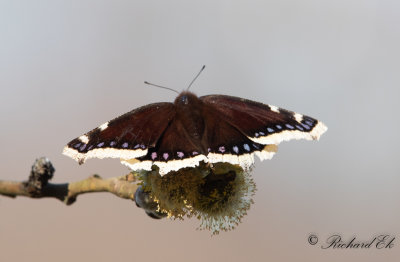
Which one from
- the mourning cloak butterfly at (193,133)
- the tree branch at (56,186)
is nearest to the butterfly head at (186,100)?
the mourning cloak butterfly at (193,133)

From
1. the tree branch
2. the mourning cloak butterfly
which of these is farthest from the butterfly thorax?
the tree branch

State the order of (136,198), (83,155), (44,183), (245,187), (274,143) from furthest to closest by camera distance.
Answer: (245,187) → (136,198) → (44,183) → (274,143) → (83,155)

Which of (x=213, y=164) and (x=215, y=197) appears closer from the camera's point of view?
(x=213, y=164)

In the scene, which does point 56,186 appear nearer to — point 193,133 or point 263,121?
point 193,133

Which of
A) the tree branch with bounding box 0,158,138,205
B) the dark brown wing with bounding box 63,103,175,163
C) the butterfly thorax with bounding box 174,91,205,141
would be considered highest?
the butterfly thorax with bounding box 174,91,205,141

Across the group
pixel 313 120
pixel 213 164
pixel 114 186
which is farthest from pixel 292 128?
pixel 114 186

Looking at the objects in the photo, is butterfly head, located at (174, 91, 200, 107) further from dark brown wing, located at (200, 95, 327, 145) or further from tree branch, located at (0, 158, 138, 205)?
tree branch, located at (0, 158, 138, 205)

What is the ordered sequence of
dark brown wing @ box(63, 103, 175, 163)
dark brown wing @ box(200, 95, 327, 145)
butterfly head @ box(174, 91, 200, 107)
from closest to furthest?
dark brown wing @ box(63, 103, 175, 163)
dark brown wing @ box(200, 95, 327, 145)
butterfly head @ box(174, 91, 200, 107)

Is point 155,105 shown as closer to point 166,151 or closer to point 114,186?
point 166,151

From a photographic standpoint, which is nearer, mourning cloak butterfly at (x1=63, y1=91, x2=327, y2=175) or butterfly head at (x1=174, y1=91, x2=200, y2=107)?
mourning cloak butterfly at (x1=63, y1=91, x2=327, y2=175)
